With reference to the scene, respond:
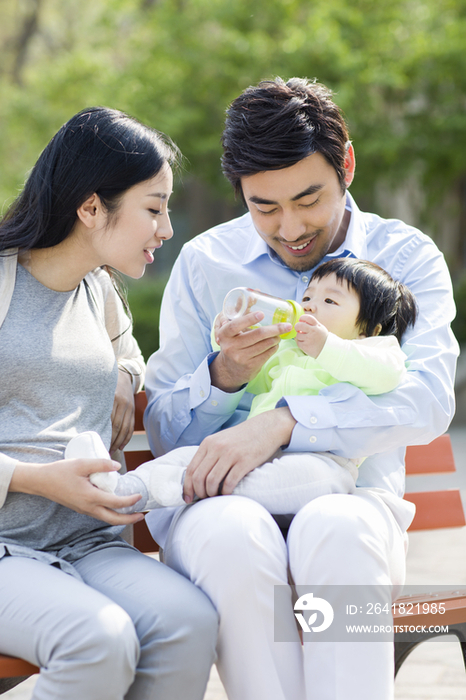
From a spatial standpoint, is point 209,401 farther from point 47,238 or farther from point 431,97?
point 431,97

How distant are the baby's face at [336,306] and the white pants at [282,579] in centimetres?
55

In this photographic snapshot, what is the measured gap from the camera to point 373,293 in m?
2.23

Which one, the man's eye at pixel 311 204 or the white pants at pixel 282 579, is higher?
the man's eye at pixel 311 204

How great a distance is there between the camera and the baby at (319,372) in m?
2.00

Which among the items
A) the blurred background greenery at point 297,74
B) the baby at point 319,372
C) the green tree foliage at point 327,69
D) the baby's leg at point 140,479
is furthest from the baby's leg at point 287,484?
the green tree foliage at point 327,69

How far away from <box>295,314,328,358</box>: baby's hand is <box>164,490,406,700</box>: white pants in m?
0.42

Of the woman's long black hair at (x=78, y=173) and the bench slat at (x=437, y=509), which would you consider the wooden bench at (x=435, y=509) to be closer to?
the bench slat at (x=437, y=509)

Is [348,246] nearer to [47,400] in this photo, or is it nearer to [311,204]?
[311,204]

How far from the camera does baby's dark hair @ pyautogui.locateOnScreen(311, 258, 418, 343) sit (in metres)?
2.24

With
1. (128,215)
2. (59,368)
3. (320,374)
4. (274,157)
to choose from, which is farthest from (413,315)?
(59,368)

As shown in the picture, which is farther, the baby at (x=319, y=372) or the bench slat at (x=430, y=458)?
the bench slat at (x=430, y=458)

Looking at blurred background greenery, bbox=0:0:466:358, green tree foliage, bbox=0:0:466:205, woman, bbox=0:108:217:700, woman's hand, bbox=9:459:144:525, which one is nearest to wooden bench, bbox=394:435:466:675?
woman, bbox=0:108:217:700

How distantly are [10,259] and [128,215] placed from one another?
1.15ft

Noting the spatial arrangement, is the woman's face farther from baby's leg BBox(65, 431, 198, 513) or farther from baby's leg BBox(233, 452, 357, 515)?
baby's leg BBox(233, 452, 357, 515)
